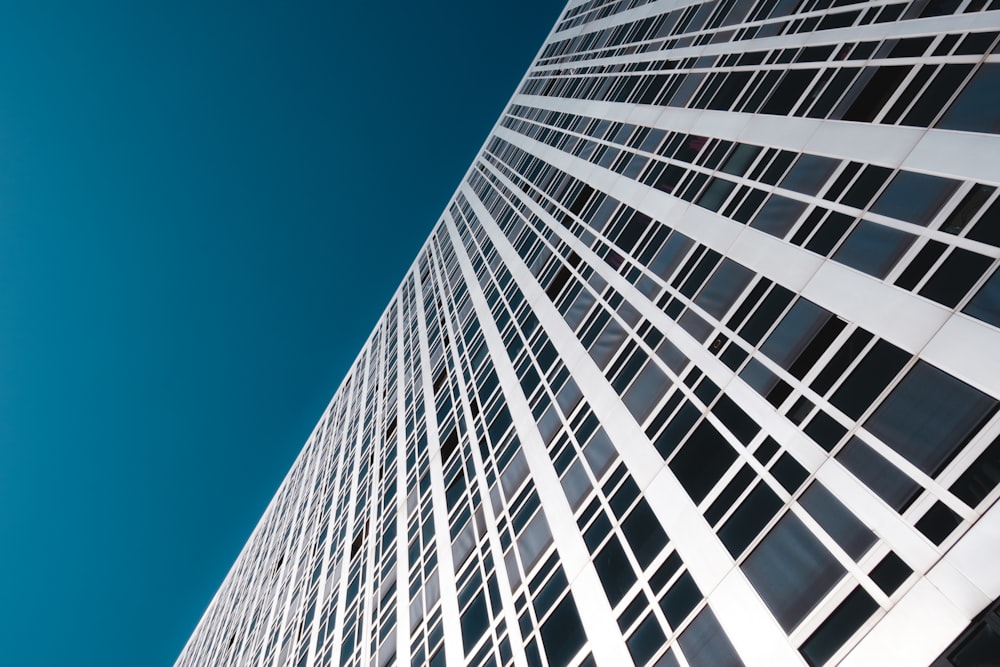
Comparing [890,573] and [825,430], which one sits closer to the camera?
[890,573]

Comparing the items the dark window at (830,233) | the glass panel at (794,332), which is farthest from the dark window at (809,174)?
the glass panel at (794,332)

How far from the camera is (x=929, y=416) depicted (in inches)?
431

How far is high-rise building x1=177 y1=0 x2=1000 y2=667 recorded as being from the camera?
10.8m

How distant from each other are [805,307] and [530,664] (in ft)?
35.5

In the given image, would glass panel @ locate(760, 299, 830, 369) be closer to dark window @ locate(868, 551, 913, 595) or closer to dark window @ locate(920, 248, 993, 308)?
dark window @ locate(920, 248, 993, 308)

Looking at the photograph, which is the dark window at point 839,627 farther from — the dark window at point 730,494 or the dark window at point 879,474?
the dark window at point 730,494

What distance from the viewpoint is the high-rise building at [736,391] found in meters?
10.8

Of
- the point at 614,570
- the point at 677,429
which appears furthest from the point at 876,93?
the point at 614,570

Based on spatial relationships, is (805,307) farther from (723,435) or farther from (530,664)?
(530,664)

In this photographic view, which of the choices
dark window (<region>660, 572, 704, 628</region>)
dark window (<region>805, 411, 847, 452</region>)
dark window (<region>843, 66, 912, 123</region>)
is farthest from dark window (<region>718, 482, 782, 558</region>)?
dark window (<region>843, 66, 912, 123</region>)

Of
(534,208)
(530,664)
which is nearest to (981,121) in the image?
(530,664)

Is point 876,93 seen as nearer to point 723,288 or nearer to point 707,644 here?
point 723,288

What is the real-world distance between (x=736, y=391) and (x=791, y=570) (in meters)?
4.28

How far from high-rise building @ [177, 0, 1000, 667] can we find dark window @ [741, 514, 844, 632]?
0.04m
